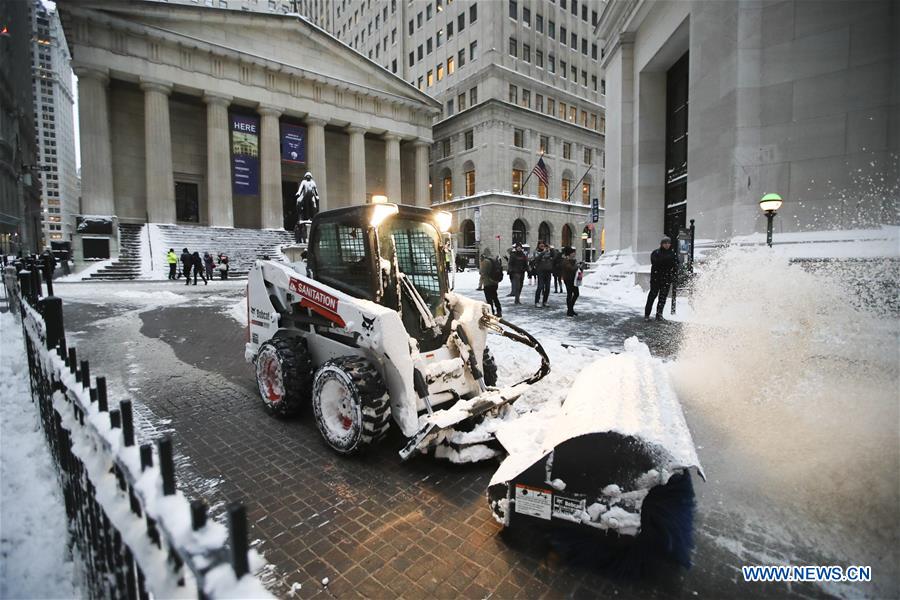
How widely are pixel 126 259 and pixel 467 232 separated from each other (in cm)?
3107

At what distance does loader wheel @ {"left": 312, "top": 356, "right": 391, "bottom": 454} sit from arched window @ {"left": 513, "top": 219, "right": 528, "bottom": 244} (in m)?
42.7

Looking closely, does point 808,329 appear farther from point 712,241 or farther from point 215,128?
point 215,128

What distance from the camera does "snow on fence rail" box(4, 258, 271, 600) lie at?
1.01m

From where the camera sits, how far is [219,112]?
33.0 meters

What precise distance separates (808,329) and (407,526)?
4.65 m

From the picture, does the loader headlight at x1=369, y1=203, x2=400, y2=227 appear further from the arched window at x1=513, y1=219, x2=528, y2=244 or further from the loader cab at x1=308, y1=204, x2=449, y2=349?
the arched window at x1=513, y1=219, x2=528, y2=244

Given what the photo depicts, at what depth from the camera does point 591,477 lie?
2508 millimetres

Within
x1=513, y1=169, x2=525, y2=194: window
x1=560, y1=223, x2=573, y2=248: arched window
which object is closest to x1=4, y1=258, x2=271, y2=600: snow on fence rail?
x1=513, y1=169, x2=525, y2=194: window

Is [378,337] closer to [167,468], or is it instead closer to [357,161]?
[167,468]

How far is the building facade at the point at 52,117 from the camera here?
3755 inches

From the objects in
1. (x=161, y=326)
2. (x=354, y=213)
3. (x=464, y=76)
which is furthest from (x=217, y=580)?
(x=464, y=76)

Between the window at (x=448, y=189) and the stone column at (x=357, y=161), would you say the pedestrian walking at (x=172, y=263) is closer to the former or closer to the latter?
the stone column at (x=357, y=161)

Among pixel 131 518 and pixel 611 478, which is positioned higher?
pixel 131 518

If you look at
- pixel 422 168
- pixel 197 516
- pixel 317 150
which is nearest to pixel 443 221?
pixel 197 516
